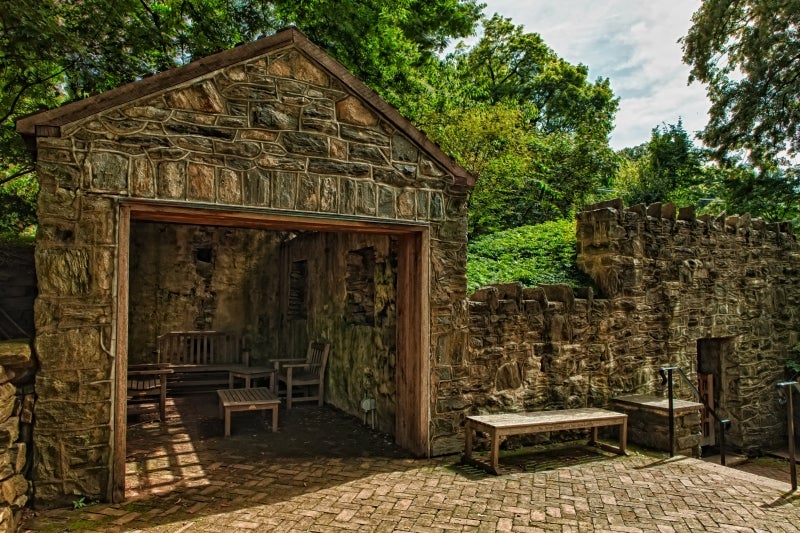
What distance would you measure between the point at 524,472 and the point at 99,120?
16.9 ft

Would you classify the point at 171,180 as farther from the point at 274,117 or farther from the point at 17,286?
the point at 17,286

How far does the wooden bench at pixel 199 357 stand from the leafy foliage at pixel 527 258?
4514 millimetres

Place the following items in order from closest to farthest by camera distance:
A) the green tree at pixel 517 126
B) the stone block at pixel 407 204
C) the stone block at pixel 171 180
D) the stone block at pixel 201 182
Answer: the stone block at pixel 171 180 → the stone block at pixel 201 182 → the stone block at pixel 407 204 → the green tree at pixel 517 126

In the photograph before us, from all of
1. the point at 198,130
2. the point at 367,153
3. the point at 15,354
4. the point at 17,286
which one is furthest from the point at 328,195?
the point at 17,286

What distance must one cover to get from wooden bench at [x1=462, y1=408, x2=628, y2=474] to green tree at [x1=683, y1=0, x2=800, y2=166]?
35.4ft

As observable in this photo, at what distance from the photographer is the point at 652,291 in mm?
8008

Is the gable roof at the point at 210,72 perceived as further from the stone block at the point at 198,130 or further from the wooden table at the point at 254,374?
the wooden table at the point at 254,374

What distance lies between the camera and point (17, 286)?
16.5 ft

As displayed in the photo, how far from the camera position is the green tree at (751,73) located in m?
12.3

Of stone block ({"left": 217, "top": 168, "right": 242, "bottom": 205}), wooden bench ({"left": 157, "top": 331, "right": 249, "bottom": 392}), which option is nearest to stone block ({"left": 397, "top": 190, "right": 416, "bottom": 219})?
stone block ({"left": 217, "top": 168, "right": 242, "bottom": 205})

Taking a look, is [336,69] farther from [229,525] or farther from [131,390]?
[131,390]

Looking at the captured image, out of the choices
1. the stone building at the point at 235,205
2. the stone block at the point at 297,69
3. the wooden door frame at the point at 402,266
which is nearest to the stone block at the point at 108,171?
the stone building at the point at 235,205

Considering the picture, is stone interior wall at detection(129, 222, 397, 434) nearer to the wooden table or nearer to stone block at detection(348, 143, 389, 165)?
the wooden table

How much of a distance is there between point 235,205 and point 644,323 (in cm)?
606
